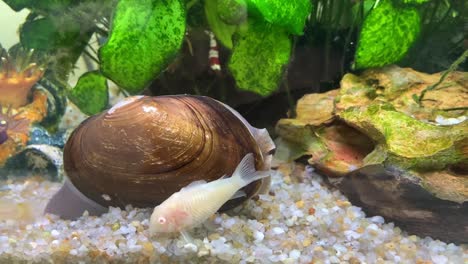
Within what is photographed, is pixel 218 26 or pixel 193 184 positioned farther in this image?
pixel 218 26

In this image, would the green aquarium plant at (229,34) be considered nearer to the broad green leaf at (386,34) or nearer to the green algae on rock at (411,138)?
the broad green leaf at (386,34)

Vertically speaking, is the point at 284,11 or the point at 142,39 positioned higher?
the point at 284,11

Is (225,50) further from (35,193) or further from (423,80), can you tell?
(35,193)

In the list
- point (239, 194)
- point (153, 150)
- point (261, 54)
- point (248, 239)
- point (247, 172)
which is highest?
point (261, 54)

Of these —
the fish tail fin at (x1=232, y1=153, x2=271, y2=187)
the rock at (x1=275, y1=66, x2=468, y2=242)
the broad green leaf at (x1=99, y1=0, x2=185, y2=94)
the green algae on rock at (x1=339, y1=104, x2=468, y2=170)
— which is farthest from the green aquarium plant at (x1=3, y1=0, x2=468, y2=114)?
the fish tail fin at (x1=232, y1=153, x2=271, y2=187)

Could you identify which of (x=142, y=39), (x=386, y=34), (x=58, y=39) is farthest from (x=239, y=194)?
(x=58, y=39)

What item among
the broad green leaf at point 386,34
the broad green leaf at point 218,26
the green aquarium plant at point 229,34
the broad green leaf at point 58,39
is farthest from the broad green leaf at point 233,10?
the broad green leaf at point 58,39

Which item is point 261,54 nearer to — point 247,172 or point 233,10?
point 233,10
